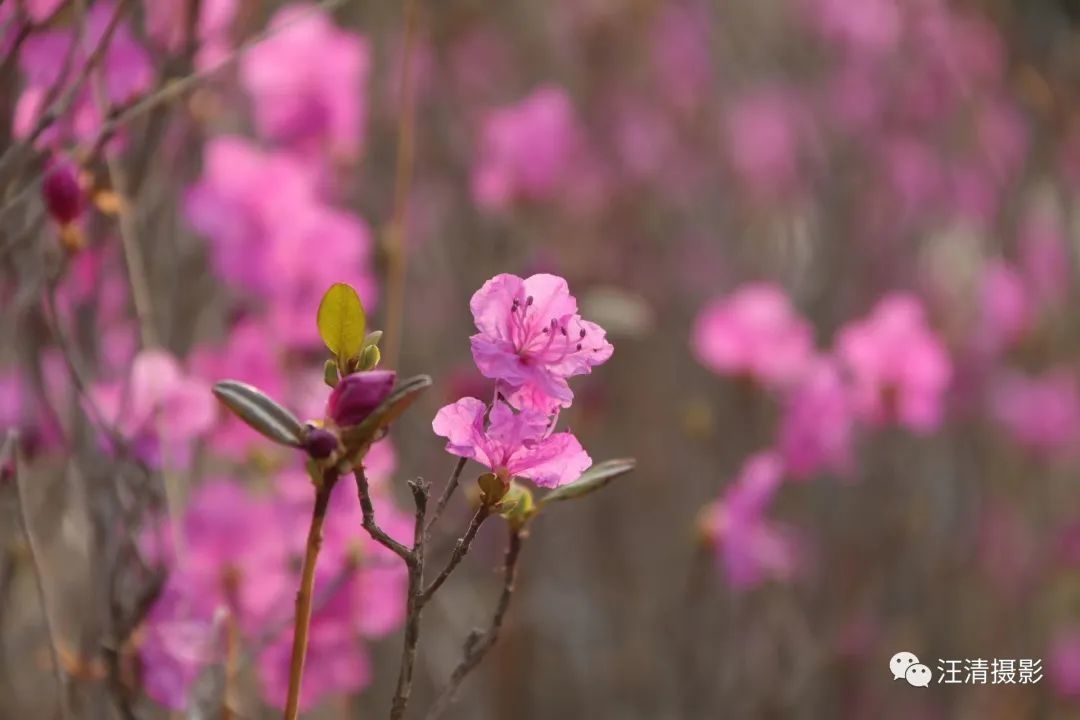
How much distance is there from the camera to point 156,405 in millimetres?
748

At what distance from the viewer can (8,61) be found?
60 cm

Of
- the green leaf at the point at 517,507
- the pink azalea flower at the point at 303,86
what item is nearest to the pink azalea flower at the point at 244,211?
the pink azalea flower at the point at 303,86

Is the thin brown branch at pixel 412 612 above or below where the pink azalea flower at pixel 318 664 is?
below

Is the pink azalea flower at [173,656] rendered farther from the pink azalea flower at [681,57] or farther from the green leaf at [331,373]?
the pink azalea flower at [681,57]

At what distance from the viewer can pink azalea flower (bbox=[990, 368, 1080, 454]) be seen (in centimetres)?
171

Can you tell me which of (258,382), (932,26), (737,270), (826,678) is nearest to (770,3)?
(932,26)

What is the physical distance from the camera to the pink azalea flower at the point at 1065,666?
159cm

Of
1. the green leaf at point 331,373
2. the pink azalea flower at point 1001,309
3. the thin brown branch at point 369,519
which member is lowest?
the thin brown branch at point 369,519

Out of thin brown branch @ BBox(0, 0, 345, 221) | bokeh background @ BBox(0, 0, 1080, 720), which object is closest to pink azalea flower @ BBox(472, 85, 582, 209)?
bokeh background @ BBox(0, 0, 1080, 720)

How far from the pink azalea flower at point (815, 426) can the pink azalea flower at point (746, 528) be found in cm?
5

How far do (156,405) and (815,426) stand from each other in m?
0.53

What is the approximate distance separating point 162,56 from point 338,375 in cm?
48

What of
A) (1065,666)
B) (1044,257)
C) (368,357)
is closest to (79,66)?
(368,357)

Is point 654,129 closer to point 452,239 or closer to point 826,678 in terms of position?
point 452,239
